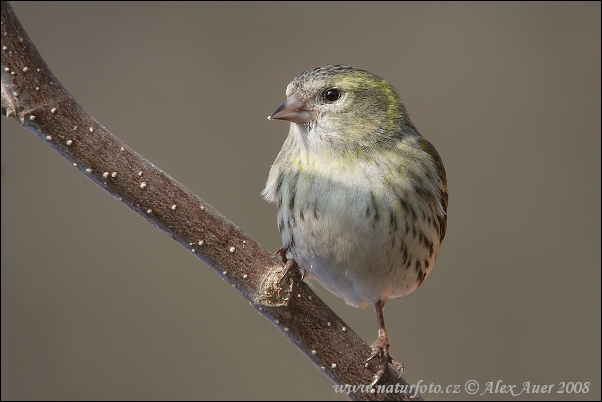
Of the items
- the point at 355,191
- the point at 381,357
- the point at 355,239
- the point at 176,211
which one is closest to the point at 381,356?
the point at 381,357

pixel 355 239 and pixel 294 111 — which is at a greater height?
pixel 294 111

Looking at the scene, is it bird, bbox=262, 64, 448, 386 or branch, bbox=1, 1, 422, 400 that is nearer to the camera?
branch, bbox=1, 1, 422, 400

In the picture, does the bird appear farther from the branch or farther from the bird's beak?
the branch

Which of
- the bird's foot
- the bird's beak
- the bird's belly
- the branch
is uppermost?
the bird's beak

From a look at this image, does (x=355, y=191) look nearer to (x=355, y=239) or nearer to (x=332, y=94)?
A: (x=355, y=239)


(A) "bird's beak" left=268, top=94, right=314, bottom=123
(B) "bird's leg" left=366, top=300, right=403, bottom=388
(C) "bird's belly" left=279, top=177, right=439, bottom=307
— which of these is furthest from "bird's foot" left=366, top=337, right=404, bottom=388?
(A) "bird's beak" left=268, top=94, right=314, bottom=123

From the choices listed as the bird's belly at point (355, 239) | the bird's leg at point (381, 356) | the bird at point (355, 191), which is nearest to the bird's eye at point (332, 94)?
the bird at point (355, 191)

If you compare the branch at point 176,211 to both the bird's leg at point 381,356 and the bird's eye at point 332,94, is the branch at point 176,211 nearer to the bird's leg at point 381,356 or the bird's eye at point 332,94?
the bird's leg at point 381,356
